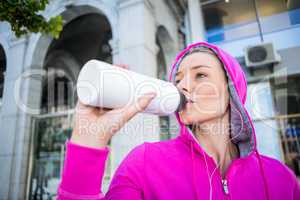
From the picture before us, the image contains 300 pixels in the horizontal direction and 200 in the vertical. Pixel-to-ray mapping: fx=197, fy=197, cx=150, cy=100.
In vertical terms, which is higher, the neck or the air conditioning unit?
the air conditioning unit

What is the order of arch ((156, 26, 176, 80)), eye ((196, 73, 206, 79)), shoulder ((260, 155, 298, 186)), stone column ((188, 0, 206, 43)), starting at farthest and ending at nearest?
arch ((156, 26, 176, 80)), stone column ((188, 0, 206, 43)), eye ((196, 73, 206, 79)), shoulder ((260, 155, 298, 186))

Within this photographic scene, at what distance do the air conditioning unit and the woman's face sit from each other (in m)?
3.29

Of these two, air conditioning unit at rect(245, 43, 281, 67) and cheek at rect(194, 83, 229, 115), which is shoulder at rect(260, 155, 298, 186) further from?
air conditioning unit at rect(245, 43, 281, 67)

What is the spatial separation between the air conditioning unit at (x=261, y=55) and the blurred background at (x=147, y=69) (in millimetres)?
17

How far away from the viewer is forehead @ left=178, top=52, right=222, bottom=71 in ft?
4.11

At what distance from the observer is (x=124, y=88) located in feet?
2.66

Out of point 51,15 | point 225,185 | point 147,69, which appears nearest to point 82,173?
point 225,185

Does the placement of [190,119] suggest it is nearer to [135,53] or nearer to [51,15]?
[135,53]

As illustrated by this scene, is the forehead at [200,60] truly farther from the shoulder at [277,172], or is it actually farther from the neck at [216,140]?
the shoulder at [277,172]

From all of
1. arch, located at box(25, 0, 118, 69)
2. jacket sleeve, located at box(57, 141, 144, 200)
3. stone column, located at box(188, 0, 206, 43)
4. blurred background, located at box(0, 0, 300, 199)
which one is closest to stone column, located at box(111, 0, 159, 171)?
blurred background, located at box(0, 0, 300, 199)

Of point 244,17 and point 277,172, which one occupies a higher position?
point 244,17

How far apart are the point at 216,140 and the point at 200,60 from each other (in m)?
0.52

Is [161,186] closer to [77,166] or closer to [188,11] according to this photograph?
[77,166]

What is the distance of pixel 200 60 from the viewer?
49.5 inches
